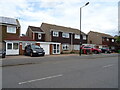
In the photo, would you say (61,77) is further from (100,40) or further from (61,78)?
(100,40)

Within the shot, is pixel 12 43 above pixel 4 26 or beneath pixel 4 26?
beneath

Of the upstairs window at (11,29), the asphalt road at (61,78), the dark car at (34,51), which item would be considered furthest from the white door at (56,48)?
the asphalt road at (61,78)

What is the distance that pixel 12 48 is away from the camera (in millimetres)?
23422

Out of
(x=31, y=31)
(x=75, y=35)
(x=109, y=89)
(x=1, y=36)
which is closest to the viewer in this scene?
(x=109, y=89)

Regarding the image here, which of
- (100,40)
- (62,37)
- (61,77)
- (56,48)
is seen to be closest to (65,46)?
(62,37)

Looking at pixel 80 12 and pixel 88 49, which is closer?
pixel 80 12

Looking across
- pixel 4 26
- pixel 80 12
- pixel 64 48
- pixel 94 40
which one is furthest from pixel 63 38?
pixel 94 40

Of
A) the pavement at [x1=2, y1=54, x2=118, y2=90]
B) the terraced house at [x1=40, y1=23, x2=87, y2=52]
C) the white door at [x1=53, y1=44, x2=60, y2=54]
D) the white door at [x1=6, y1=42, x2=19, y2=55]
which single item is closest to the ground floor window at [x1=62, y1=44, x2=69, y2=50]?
the terraced house at [x1=40, y1=23, x2=87, y2=52]

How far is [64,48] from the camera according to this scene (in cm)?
3556

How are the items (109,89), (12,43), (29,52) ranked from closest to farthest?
(109,89) < (29,52) < (12,43)

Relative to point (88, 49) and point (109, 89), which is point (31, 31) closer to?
point (88, 49)

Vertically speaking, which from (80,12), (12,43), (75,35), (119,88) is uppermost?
(80,12)

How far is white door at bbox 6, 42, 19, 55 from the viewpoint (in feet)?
75.5

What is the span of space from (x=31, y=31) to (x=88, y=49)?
15.1 meters
